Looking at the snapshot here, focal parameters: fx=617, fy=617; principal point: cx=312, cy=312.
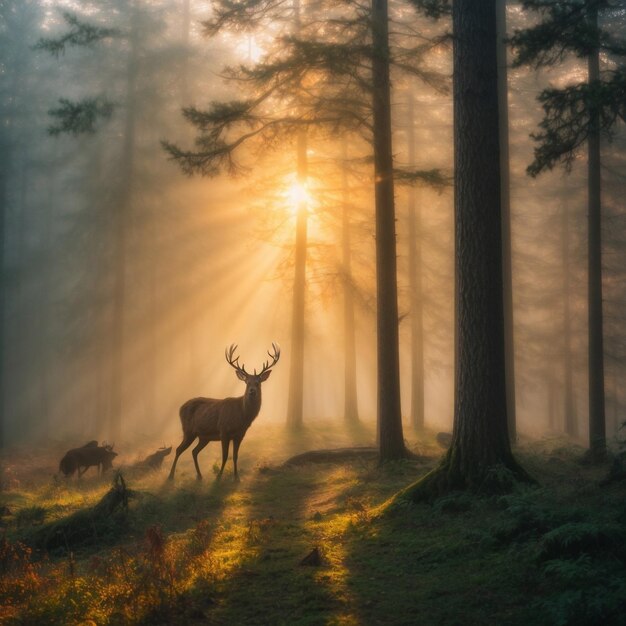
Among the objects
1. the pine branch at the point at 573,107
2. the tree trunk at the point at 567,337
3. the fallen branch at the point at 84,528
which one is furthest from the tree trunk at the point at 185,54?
the fallen branch at the point at 84,528

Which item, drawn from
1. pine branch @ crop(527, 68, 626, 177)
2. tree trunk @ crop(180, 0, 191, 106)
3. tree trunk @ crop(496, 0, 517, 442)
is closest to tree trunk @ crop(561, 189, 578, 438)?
tree trunk @ crop(496, 0, 517, 442)

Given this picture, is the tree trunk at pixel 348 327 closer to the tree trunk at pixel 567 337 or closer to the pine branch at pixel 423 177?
the tree trunk at pixel 567 337

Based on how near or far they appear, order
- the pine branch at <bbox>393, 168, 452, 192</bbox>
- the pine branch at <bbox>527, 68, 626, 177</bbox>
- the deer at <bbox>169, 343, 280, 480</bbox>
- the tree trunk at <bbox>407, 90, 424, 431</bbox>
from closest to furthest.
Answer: the pine branch at <bbox>527, 68, 626, 177</bbox> → the pine branch at <bbox>393, 168, 452, 192</bbox> → the deer at <bbox>169, 343, 280, 480</bbox> → the tree trunk at <bbox>407, 90, 424, 431</bbox>

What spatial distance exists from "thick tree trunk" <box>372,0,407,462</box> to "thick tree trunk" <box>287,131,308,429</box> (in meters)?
8.92

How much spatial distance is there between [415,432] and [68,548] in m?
18.3

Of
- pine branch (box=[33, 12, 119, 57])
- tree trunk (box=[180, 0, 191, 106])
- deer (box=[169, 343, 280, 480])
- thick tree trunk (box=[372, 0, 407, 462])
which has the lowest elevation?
deer (box=[169, 343, 280, 480])

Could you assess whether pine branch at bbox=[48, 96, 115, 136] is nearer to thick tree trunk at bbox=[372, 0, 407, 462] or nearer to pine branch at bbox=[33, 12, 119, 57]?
pine branch at bbox=[33, 12, 119, 57]

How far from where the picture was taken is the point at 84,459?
16031 mm

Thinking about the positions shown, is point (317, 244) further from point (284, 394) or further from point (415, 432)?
point (284, 394)

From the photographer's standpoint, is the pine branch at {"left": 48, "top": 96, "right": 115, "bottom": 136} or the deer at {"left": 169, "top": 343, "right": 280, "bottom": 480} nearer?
the deer at {"left": 169, "top": 343, "right": 280, "bottom": 480}

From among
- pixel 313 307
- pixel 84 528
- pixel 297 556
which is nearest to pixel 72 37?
pixel 84 528

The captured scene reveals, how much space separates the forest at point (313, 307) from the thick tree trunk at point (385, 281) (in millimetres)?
69

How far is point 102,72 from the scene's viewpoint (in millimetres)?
25922

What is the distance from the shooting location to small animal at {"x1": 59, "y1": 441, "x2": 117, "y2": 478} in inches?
622
